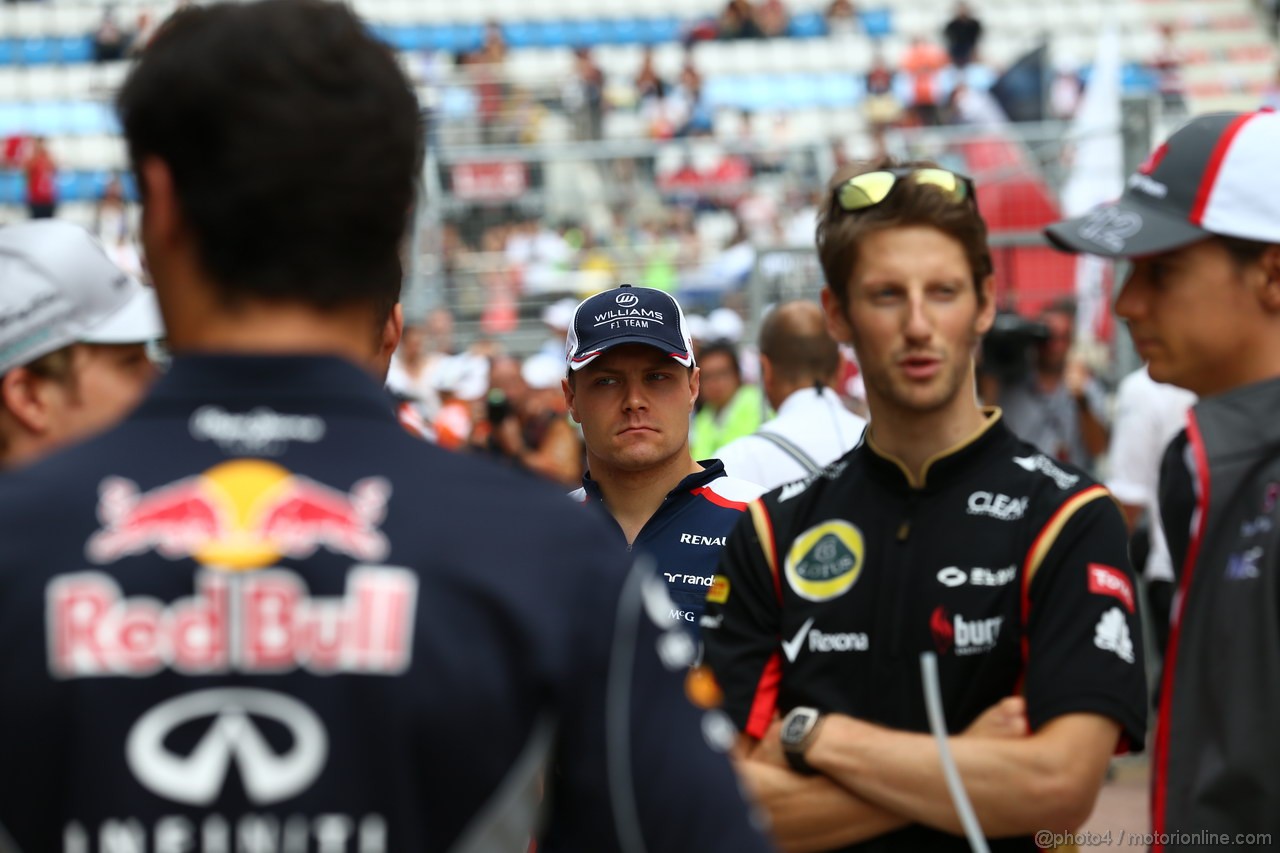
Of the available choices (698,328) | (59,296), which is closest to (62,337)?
(59,296)

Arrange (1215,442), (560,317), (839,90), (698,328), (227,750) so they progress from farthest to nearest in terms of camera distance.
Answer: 1. (839,90)
2. (560,317)
3. (698,328)
4. (1215,442)
5. (227,750)

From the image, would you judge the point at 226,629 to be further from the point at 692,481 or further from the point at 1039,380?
the point at 1039,380

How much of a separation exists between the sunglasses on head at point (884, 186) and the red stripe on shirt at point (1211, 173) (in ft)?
1.39

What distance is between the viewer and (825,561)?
267cm

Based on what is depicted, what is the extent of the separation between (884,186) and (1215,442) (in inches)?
27.8

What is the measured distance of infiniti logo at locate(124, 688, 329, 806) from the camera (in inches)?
60.9

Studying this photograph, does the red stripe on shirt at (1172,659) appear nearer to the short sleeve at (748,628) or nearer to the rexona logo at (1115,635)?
the rexona logo at (1115,635)

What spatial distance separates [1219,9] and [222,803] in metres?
29.7

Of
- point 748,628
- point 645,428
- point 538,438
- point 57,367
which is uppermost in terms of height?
point 57,367

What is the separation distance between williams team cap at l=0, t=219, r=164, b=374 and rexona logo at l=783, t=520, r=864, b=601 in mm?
1060

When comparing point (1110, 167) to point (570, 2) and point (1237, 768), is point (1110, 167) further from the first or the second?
point (570, 2)

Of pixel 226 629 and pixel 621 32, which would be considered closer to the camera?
pixel 226 629

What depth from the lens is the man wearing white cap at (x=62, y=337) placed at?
7.82 ft

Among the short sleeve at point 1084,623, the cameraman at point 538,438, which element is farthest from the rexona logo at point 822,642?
the cameraman at point 538,438
